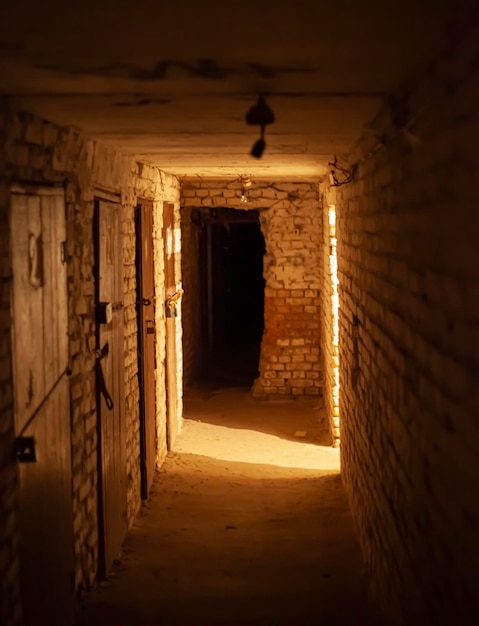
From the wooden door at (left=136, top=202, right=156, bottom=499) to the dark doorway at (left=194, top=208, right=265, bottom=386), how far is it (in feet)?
14.2

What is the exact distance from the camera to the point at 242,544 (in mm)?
5508

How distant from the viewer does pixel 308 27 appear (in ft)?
7.66

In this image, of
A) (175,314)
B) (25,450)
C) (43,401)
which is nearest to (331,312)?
(175,314)

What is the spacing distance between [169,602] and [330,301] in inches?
159

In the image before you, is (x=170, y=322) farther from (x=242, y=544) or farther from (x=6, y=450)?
(x=6, y=450)

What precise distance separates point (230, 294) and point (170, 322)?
7041 mm

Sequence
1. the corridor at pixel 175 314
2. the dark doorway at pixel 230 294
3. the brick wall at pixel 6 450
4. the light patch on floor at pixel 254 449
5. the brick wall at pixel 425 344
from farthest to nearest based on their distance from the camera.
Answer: the dark doorway at pixel 230 294 → the light patch on floor at pixel 254 449 → the brick wall at pixel 6 450 → the corridor at pixel 175 314 → the brick wall at pixel 425 344

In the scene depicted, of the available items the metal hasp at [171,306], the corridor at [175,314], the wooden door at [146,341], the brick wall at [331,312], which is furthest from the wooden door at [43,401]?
the brick wall at [331,312]

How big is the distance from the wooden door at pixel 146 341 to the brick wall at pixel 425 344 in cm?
228

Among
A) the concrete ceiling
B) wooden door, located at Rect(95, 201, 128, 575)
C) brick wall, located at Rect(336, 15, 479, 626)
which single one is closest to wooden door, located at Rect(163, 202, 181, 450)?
wooden door, located at Rect(95, 201, 128, 575)

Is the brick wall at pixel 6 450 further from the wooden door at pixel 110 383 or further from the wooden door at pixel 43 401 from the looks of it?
the wooden door at pixel 110 383

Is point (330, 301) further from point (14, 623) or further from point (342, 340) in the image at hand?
point (14, 623)

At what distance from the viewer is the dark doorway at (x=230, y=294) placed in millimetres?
11664

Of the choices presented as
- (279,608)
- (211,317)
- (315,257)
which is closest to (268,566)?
(279,608)
